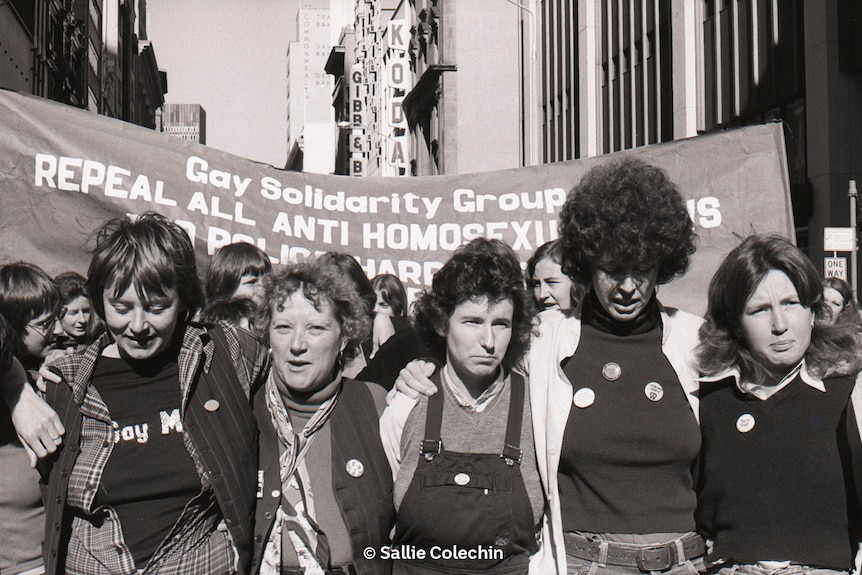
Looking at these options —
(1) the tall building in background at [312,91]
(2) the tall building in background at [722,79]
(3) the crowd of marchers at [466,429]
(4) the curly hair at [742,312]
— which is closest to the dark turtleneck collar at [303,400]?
(3) the crowd of marchers at [466,429]

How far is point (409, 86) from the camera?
51.1 m

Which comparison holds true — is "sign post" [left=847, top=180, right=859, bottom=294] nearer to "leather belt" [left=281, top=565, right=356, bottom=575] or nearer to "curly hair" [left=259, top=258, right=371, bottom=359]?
"curly hair" [left=259, top=258, right=371, bottom=359]

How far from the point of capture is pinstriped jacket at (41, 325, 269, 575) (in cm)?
345

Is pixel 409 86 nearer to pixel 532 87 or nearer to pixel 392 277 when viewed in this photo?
pixel 532 87

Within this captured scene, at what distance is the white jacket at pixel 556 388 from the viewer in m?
3.62

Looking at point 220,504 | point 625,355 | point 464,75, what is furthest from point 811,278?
point 464,75

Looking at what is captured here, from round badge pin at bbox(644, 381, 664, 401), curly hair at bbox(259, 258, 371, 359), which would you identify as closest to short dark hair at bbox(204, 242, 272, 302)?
curly hair at bbox(259, 258, 371, 359)

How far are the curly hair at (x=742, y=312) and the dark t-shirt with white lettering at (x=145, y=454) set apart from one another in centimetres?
195

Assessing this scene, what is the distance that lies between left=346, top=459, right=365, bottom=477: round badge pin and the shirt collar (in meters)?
1.34

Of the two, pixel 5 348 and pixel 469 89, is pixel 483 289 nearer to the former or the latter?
pixel 5 348

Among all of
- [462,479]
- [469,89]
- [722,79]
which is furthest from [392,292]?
[469,89]

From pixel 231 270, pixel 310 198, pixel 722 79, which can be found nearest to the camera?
pixel 231 270

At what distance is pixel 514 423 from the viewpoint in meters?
3.73

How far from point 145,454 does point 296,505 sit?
1.91 feet
